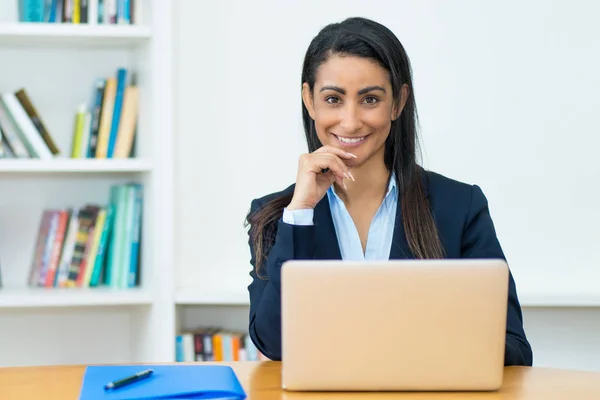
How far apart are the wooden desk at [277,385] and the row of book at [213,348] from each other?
52.9 inches

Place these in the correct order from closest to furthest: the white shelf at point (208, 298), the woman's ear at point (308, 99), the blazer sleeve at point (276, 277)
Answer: the blazer sleeve at point (276, 277) < the woman's ear at point (308, 99) < the white shelf at point (208, 298)

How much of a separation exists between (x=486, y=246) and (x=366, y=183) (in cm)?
32

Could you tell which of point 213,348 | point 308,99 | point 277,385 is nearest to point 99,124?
point 213,348

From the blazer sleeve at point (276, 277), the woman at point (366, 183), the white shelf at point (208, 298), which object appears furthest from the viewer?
the white shelf at point (208, 298)

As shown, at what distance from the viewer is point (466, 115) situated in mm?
3014

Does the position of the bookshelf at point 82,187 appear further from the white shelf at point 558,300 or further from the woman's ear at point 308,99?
the white shelf at point 558,300

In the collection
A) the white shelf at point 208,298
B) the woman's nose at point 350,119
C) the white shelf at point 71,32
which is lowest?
the white shelf at point 208,298

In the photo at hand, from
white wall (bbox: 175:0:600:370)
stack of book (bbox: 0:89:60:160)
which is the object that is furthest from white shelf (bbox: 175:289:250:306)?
stack of book (bbox: 0:89:60:160)

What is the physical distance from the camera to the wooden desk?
53.0 inches

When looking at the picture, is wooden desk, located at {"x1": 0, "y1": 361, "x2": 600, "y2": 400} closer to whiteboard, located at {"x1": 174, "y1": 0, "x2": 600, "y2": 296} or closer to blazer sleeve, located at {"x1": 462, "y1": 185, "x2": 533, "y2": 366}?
blazer sleeve, located at {"x1": 462, "y1": 185, "x2": 533, "y2": 366}

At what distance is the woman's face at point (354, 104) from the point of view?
6.50ft

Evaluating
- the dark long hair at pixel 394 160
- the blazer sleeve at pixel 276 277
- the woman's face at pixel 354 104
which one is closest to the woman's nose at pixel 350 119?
the woman's face at pixel 354 104

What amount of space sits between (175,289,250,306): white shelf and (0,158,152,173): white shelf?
418 mm

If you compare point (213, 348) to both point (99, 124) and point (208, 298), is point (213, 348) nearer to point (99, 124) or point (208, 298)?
point (208, 298)
